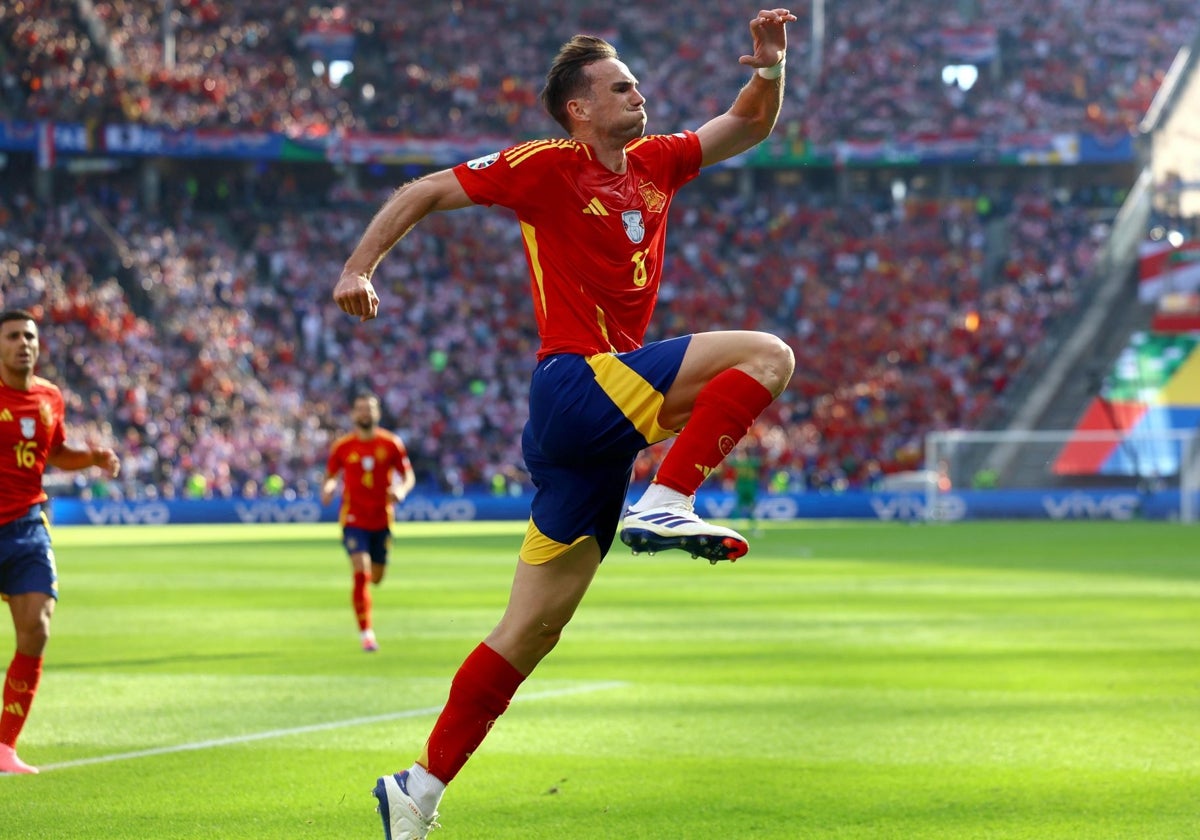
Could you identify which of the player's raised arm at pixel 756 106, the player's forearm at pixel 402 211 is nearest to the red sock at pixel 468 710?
the player's forearm at pixel 402 211

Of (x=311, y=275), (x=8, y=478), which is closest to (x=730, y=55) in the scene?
(x=311, y=275)

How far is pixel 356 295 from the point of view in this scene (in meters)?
5.41

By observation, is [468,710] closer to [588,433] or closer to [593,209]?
[588,433]

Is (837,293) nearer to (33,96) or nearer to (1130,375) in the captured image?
(1130,375)

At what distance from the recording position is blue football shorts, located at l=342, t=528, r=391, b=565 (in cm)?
1596

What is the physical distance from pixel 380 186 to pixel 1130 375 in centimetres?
2395

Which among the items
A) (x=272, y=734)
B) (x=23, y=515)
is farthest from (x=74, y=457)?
(x=272, y=734)

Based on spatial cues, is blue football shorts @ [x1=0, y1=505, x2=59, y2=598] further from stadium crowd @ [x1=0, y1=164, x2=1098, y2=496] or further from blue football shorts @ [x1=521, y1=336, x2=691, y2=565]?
stadium crowd @ [x1=0, y1=164, x2=1098, y2=496]

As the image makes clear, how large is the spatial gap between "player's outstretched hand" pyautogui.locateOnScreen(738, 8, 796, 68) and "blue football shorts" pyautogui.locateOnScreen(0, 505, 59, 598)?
15.9 ft

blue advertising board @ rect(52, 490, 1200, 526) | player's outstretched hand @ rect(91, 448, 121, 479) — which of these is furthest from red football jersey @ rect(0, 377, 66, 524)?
blue advertising board @ rect(52, 490, 1200, 526)

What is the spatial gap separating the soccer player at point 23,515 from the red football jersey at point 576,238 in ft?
13.4

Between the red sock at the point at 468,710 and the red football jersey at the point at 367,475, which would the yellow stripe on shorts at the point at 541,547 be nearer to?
the red sock at the point at 468,710

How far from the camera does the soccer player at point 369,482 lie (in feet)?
52.7

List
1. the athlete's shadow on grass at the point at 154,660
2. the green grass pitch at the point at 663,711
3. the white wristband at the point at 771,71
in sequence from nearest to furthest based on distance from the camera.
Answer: the white wristband at the point at 771,71 → the green grass pitch at the point at 663,711 → the athlete's shadow on grass at the point at 154,660
